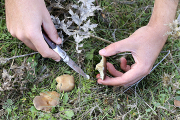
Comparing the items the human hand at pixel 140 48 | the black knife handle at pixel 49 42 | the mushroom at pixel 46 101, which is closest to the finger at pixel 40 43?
the black knife handle at pixel 49 42

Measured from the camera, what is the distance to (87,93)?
299cm

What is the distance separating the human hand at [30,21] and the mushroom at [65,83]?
0.61m

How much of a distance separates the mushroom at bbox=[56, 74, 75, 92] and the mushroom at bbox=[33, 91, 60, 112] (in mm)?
146

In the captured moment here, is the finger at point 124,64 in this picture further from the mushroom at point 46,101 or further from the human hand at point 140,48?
the mushroom at point 46,101

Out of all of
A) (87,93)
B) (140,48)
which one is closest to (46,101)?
(87,93)

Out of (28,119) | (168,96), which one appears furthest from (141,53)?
(28,119)

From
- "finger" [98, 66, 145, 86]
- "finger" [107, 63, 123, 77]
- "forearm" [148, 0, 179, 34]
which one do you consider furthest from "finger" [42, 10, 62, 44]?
"forearm" [148, 0, 179, 34]

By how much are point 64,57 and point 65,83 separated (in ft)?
1.62

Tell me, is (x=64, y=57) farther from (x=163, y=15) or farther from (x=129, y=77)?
(x=163, y=15)

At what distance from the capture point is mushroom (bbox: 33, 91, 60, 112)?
266 cm

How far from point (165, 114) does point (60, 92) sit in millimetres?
2106

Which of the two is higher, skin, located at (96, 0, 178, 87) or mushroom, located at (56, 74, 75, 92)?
skin, located at (96, 0, 178, 87)

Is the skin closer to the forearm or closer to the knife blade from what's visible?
the forearm

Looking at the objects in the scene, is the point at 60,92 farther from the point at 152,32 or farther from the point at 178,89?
the point at 178,89
